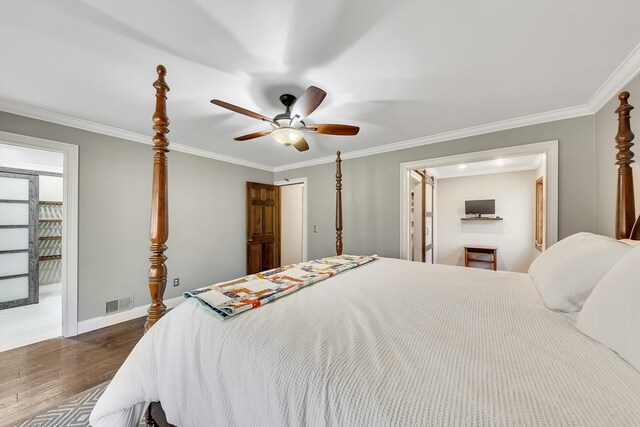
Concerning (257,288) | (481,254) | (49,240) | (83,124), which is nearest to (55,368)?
(257,288)

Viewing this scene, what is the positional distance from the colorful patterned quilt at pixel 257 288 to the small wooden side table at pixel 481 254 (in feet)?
14.5

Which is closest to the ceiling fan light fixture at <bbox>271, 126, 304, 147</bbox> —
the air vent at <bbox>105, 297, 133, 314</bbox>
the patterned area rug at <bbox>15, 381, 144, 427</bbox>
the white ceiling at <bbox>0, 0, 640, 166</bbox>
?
the white ceiling at <bbox>0, 0, 640, 166</bbox>

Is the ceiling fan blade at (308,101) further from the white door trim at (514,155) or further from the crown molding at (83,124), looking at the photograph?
the crown molding at (83,124)

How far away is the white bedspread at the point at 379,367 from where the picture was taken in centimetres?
57

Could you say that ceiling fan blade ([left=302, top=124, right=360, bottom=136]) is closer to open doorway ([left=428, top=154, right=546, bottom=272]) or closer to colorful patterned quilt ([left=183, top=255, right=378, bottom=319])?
colorful patterned quilt ([left=183, top=255, right=378, bottom=319])

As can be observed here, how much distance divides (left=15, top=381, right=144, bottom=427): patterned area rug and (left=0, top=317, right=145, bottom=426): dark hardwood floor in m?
0.08

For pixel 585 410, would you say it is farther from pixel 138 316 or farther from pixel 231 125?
pixel 138 316

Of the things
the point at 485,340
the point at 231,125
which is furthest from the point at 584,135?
the point at 231,125

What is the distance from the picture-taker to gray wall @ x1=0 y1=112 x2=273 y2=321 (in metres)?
2.67

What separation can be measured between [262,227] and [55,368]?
2977 mm

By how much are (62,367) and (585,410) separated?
330 centimetres

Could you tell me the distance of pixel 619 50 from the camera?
61.2 inches

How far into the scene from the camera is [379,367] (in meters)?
0.72

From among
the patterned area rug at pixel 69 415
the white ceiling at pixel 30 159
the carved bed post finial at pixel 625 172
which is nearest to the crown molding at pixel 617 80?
the carved bed post finial at pixel 625 172
